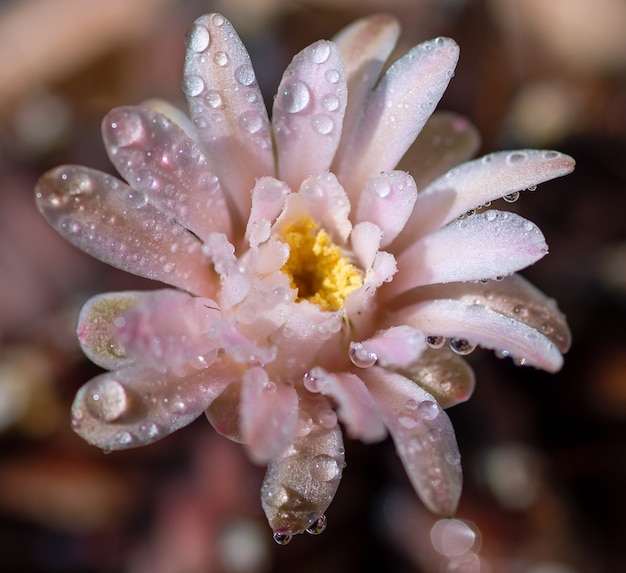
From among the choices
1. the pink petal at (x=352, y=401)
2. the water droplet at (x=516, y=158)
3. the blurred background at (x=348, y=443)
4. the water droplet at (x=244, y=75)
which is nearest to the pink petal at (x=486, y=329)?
the pink petal at (x=352, y=401)

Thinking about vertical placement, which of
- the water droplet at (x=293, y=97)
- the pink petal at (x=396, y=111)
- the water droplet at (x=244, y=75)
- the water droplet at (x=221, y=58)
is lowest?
the pink petal at (x=396, y=111)

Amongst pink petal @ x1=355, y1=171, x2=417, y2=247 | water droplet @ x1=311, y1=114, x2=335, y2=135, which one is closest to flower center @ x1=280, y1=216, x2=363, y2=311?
pink petal @ x1=355, y1=171, x2=417, y2=247

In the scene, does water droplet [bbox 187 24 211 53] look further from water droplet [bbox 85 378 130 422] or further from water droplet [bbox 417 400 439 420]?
water droplet [bbox 417 400 439 420]

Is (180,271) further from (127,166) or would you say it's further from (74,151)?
(74,151)

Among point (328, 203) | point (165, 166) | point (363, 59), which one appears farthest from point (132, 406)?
Answer: point (363, 59)

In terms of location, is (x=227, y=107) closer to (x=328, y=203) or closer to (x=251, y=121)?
(x=251, y=121)

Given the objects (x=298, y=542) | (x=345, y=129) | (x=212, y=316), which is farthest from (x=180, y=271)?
(x=298, y=542)

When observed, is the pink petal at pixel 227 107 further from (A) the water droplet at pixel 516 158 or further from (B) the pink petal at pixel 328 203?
(A) the water droplet at pixel 516 158
